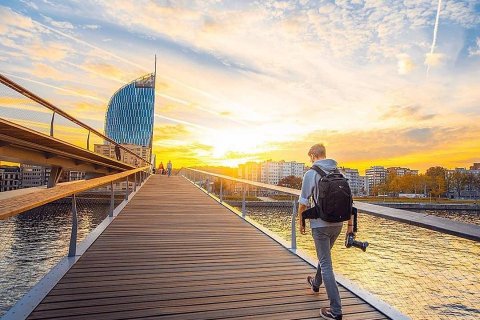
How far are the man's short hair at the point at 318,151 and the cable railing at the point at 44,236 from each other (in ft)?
8.05

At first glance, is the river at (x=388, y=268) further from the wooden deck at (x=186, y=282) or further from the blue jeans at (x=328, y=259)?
the blue jeans at (x=328, y=259)

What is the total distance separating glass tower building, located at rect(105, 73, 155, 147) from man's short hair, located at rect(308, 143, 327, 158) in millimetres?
139262

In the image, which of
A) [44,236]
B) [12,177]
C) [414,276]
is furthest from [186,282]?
[12,177]

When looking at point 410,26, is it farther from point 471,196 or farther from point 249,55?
point 471,196

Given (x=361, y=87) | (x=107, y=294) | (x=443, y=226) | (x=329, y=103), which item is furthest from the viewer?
(x=329, y=103)

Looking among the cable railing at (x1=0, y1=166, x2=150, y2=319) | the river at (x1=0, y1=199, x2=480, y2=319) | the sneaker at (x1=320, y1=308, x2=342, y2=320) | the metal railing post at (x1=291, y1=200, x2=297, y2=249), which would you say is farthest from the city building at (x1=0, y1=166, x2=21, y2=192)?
the sneaker at (x1=320, y1=308, x2=342, y2=320)

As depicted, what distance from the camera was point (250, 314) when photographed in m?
2.90

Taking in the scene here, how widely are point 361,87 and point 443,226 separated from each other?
69.4ft

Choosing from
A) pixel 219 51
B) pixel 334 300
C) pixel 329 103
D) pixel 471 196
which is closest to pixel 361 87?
pixel 329 103

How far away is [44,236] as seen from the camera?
36.6 metres

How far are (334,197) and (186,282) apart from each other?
212 centimetres

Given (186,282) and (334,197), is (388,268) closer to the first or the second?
(186,282)

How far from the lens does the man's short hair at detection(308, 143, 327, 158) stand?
309 cm

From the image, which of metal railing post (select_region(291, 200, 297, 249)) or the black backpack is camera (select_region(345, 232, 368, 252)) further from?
metal railing post (select_region(291, 200, 297, 249))
